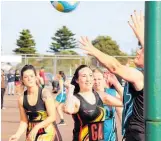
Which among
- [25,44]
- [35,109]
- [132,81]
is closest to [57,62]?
[35,109]

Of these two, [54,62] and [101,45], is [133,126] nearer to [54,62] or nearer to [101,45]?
[54,62]

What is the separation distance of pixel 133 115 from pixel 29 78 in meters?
1.81

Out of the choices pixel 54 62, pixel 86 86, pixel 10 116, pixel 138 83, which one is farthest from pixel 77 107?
pixel 54 62

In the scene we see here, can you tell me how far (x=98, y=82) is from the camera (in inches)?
319

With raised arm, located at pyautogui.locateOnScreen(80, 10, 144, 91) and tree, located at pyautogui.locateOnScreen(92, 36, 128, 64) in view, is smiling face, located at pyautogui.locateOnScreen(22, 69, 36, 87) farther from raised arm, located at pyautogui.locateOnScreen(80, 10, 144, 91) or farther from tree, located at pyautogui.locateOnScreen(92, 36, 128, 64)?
tree, located at pyautogui.locateOnScreen(92, 36, 128, 64)

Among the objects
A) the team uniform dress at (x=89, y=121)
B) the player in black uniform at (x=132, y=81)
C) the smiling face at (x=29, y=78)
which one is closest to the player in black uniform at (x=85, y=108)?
the team uniform dress at (x=89, y=121)

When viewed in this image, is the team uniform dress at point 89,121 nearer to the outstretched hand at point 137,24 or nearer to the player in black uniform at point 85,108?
the player in black uniform at point 85,108

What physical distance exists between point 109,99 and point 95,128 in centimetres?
54

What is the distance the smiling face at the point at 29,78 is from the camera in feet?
23.8

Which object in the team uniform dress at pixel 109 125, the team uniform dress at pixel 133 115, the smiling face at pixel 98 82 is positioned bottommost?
the team uniform dress at pixel 109 125

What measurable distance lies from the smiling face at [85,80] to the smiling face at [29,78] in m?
0.61

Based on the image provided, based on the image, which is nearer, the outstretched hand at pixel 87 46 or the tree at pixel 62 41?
the outstretched hand at pixel 87 46

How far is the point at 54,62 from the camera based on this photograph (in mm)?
34344

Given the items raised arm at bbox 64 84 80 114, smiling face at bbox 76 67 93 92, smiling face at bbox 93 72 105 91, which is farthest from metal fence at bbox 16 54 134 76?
raised arm at bbox 64 84 80 114
